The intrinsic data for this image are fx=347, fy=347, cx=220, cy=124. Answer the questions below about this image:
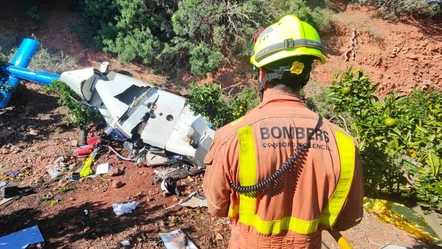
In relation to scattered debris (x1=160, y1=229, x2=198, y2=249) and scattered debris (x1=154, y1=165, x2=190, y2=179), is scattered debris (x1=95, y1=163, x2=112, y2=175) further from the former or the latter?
scattered debris (x1=160, y1=229, x2=198, y2=249)

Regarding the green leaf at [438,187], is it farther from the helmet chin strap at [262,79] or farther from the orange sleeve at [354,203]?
the helmet chin strap at [262,79]

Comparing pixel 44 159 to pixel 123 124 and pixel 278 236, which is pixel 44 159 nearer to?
pixel 123 124

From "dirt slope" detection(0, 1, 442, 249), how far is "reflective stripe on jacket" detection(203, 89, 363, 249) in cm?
257

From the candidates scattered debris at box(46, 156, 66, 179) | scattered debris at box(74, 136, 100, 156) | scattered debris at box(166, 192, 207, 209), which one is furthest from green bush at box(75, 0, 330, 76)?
scattered debris at box(166, 192, 207, 209)

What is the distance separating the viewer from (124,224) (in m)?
4.30

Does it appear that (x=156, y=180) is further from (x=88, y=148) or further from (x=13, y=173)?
(x=13, y=173)

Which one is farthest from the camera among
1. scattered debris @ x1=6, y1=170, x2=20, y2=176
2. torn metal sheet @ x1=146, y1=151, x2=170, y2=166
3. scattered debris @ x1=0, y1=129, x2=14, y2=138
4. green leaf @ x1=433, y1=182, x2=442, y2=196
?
scattered debris @ x1=0, y1=129, x2=14, y2=138

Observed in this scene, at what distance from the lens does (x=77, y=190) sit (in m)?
5.01

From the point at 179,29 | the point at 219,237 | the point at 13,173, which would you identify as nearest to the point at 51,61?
the point at 179,29

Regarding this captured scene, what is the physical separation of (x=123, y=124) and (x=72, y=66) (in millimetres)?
3797

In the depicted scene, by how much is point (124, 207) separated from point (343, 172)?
370cm

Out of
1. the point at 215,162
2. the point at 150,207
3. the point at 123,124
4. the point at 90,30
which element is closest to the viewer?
the point at 215,162

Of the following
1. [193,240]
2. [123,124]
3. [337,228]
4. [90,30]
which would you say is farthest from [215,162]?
[90,30]

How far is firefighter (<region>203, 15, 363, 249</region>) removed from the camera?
148 cm
